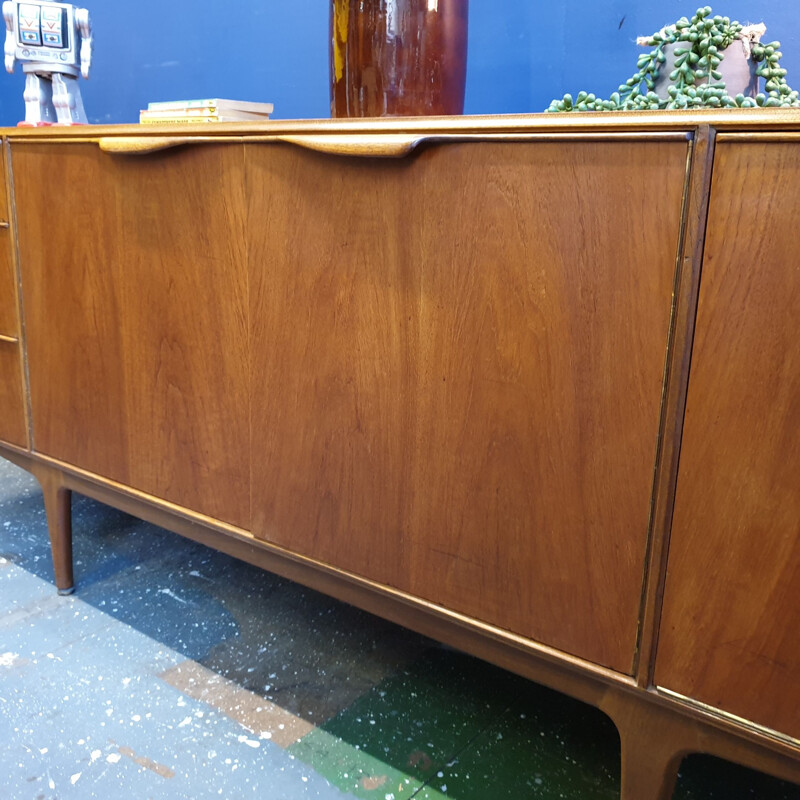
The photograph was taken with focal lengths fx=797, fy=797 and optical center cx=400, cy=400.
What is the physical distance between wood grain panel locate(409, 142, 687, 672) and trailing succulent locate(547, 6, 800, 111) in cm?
22

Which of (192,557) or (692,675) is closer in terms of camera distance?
(692,675)

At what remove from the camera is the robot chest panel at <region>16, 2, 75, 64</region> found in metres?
1.66

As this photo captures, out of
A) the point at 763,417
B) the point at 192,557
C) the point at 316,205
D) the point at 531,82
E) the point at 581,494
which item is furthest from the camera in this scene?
the point at 192,557

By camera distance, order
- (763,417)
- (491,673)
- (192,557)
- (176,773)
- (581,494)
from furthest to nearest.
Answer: (192,557), (491,673), (176,773), (581,494), (763,417)

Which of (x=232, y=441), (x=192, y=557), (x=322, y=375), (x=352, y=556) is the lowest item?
(x=192, y=557)

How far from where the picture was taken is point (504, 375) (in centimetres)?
89

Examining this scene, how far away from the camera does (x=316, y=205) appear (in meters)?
1.01

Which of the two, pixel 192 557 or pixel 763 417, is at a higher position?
pixel 763 417

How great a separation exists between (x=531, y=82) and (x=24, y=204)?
3.09ft

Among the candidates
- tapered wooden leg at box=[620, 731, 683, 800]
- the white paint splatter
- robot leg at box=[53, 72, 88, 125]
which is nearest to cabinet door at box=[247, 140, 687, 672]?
tapered wooden leg at box=[620, 731, 683, 800]

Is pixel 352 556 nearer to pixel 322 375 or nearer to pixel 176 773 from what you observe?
pixel 322 375

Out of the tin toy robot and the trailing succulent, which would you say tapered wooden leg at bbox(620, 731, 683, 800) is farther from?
the tin toy robot

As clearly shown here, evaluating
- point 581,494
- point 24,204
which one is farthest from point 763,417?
point 24,204

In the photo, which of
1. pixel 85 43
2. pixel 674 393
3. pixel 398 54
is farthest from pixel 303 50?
pixel 674 393
